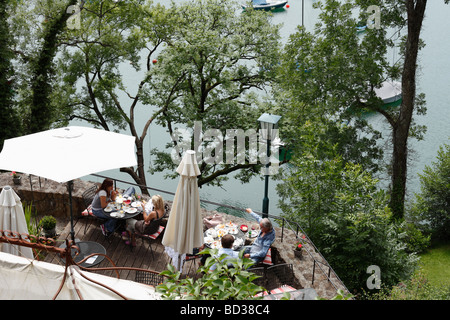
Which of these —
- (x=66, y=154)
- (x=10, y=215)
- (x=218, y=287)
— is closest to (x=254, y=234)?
(x=66, y=154)

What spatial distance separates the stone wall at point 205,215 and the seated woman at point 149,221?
158cm

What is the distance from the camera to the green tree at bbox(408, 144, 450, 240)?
16500 millimetres

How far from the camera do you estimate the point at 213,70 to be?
14977 mm

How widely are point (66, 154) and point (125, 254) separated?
8.08 feet

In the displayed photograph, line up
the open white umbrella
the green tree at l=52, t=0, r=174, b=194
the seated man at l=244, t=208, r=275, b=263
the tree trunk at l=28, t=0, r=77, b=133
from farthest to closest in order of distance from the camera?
1. the green tree at l=52, t=0, r=174, b=194
2. the tree trunk at l=28, t=0, r=77, b=133
3. the seated man at l=244, t=208, r=275, b=263
4. the open white umbrella

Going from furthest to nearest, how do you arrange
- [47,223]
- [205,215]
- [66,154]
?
1. [205,215]
2. [47,223]
3. [66,154]

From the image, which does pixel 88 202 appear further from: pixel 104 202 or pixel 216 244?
pixel 216 244

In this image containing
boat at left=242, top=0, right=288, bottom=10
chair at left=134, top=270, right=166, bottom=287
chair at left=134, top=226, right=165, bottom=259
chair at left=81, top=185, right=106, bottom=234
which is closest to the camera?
chair at left=134, top=270, right=166, bottom=287

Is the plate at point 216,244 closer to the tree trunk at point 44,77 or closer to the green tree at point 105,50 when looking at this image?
the tree trunk at point 44,77

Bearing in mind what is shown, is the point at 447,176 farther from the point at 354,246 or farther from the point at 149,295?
the point at 149,295

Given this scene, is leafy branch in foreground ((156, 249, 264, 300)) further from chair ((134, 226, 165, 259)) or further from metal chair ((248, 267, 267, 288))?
chair ((134, 226, 165, 259))

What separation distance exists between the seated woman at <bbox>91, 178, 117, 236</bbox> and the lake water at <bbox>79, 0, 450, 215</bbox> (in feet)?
34.0

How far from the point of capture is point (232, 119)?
1527 centimetres

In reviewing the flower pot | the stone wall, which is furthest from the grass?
the flower pot
